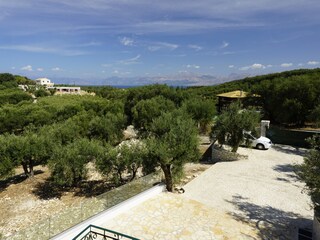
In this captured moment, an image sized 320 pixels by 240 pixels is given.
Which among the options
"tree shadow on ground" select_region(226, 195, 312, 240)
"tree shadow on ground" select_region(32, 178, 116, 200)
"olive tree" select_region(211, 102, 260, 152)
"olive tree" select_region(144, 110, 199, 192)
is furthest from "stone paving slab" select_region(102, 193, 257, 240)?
"olive tree" select_region(211, 102, 260, 152)

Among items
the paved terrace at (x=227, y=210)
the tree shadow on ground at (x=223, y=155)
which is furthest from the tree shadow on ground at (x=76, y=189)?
the tree shadow on ground at (x=223, y=155)

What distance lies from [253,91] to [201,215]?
32.0 metres

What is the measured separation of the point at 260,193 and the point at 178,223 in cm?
587

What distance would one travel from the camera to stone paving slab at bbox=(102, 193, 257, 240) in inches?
372

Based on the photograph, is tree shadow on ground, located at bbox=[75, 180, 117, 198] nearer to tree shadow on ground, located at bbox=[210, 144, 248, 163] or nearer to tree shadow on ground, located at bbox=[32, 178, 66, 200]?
tree shadow on ground, located at bbox=[32, 178, 66, 200]

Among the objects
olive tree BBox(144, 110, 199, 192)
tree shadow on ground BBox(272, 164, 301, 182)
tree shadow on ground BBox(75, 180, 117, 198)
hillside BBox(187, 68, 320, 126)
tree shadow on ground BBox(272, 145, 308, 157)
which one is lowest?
tree shadow on ground BBox(75, 180, 117, 198)

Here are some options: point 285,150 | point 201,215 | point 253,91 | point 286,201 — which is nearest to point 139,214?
point 201,215

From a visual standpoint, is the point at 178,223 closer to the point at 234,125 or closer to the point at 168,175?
the point at 168,175

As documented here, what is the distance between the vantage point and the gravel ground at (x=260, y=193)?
10691 mm

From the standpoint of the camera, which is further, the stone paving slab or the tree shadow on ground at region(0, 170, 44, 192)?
the tree shadow on ground at region(0, 170, 44, 192)

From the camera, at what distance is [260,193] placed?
13742 mm

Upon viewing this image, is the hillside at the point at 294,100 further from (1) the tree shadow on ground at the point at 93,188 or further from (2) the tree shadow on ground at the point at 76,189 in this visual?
(2) the tree shadow on ground at the point at 76,189

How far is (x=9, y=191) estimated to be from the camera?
62.2 feet

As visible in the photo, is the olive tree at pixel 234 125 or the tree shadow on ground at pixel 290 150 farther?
the tree shadow on ground at pixel 290 150
